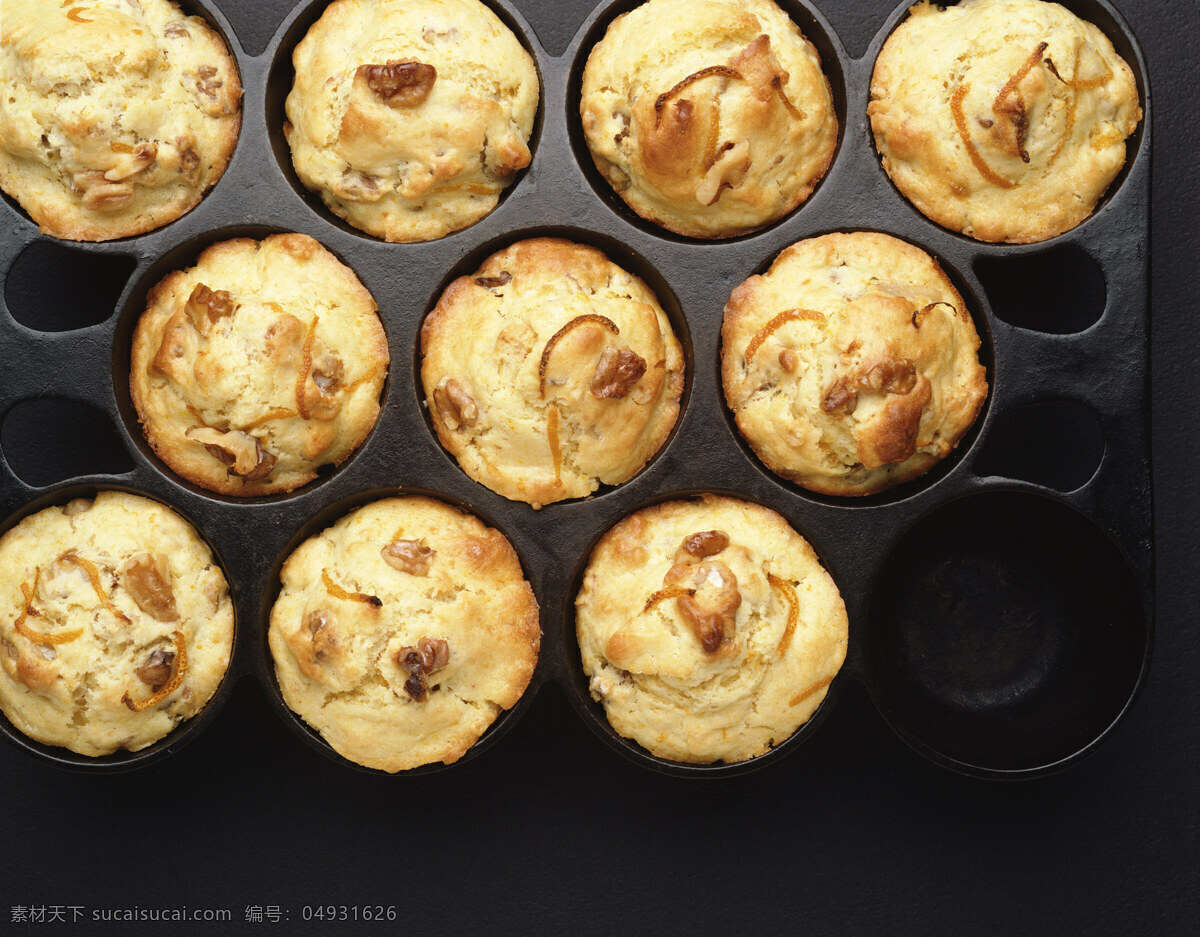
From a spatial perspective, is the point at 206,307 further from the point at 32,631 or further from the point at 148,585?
the point at 32,631

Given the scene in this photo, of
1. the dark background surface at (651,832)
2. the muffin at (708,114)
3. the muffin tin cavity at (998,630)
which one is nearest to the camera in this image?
the muffin at (708,114)

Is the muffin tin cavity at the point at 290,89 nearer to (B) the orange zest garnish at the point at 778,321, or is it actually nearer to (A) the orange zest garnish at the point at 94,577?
(B) the orange zest garnish at the point at 778,321

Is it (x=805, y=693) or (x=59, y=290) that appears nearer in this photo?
(x=805, y=693)

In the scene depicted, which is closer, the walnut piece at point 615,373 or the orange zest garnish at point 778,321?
the walnut piece at point 615,373

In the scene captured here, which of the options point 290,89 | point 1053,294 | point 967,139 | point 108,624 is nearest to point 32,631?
point 108,624

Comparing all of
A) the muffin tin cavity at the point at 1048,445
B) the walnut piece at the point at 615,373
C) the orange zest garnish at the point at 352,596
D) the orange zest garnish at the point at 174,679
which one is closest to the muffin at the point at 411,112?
the walnut piece at the point at 615,373

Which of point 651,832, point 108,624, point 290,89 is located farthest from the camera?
point 651,832

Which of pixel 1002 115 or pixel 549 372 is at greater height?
pixel 1002 115
